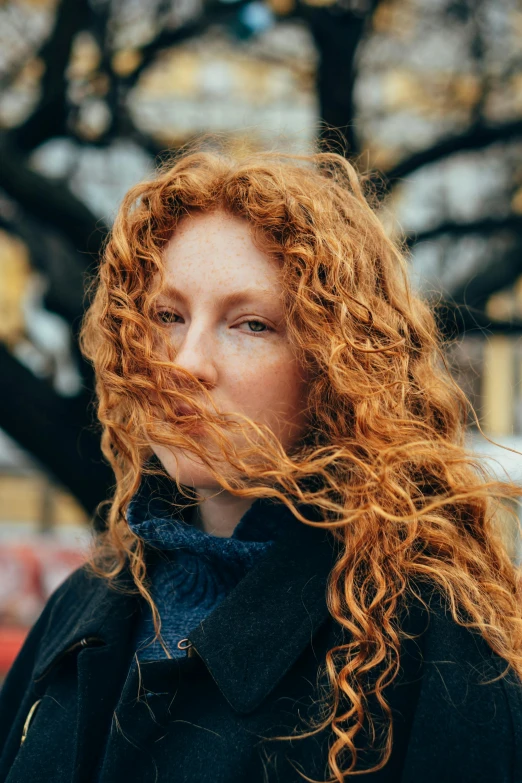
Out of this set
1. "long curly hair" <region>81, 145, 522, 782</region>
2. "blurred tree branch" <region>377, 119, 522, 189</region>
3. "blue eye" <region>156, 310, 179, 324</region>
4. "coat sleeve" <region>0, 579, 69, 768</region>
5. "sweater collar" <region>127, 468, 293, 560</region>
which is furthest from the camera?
"blurred tree branch" <region>377, 119, 522, 189</region>

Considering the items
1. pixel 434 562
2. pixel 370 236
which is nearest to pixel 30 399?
pixel 370 236

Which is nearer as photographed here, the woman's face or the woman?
the woman

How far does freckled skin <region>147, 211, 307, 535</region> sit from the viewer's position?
4.57 feet

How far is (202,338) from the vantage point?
1396 mm

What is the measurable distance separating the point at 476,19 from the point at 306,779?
12.4 feet

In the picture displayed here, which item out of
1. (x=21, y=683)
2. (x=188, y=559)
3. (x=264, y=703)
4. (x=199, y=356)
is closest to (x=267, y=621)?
(x=264, y=703)

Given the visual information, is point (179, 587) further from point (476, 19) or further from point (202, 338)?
point (476, 19)

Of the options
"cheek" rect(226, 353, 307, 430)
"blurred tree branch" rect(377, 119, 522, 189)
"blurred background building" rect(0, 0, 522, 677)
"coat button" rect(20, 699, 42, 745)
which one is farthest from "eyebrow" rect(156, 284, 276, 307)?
"blurred tree branch" rect(377, 119, 522, 189)

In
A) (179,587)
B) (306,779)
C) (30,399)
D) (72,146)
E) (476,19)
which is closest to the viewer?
(306,779)

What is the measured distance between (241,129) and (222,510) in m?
2.09

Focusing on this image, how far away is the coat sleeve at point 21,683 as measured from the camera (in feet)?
5.52

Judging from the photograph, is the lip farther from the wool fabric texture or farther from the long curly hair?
the wool fabric texture

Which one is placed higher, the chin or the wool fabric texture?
the chin

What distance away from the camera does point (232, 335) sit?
1420 mm
